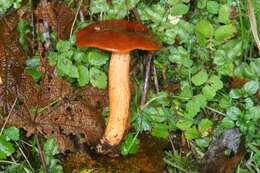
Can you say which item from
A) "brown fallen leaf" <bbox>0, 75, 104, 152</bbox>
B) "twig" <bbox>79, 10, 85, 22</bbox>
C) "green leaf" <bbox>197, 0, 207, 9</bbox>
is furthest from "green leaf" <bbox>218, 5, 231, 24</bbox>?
"brown fallen leaf" <bbox>0, 75, 104, 152</bbox>

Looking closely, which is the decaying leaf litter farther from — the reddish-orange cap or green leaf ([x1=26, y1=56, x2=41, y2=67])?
the reddish-orange cap

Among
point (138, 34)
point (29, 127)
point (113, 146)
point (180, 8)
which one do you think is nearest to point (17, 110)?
point (29, 127)

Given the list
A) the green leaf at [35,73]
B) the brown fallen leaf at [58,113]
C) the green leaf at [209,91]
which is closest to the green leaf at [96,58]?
the brown fallen leaf at [58,113]

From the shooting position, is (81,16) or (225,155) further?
A: (81,16)

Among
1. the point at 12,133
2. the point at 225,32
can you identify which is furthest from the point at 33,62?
the point at 225,32

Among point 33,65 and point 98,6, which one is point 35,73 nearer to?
point 33,65

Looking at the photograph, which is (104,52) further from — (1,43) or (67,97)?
(1,43)
